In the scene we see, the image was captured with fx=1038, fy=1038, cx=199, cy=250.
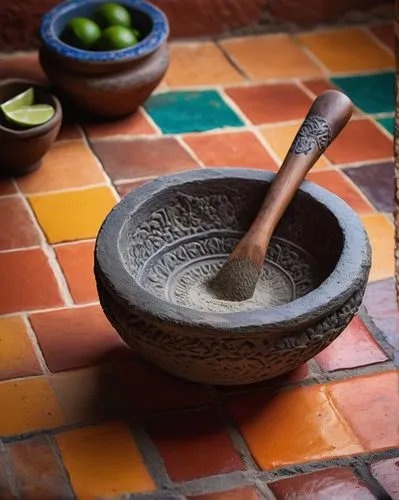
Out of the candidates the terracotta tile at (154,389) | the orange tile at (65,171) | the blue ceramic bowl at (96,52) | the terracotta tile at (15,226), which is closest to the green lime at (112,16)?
the blue ceramic bowl at (96,52)

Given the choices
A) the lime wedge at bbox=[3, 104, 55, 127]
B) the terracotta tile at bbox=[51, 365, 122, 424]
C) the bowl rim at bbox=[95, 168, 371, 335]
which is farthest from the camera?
the lime wedge at bbox=[3, 104, 55, 127]

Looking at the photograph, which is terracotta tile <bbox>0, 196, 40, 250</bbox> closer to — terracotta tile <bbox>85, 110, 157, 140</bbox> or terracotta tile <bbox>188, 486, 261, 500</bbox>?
terracotta tile <bbox>85, 110, 157, 140</bbox>

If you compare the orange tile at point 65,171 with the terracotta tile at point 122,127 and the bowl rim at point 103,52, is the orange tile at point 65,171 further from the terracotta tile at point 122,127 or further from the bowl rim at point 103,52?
the bowl rim at point 103,52

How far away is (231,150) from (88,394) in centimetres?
94

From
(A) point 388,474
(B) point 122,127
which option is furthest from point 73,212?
(A) point 388,474

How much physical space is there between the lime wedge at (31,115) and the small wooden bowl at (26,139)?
0.01 metres

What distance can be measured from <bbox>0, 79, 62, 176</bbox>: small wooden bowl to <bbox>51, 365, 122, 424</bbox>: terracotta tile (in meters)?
0.67

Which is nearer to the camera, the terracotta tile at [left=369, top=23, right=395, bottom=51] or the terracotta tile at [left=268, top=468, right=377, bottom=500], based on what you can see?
the terracotta tile at [left=268, top=468, right=377, bottom=500]

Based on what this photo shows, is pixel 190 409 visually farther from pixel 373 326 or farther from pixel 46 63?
pixel 46 63

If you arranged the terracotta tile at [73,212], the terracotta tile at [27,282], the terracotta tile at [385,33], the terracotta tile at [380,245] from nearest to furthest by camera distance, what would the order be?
the terracotta tile at [27,282]
the terracotta tile at [380,245]
the terracotta tile at [73,212]
the terracotta tile at [385,33]

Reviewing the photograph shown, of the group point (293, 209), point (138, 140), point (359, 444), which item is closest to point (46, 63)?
point (138, 140)

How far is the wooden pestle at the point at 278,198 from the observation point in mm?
1849

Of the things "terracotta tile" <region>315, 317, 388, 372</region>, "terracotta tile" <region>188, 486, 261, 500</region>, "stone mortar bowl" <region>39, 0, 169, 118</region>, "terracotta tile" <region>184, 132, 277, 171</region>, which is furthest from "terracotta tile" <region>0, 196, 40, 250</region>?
"terracotta tile" <region>188, 486, 261, 500</region>

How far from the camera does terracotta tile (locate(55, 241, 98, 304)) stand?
2.12m
